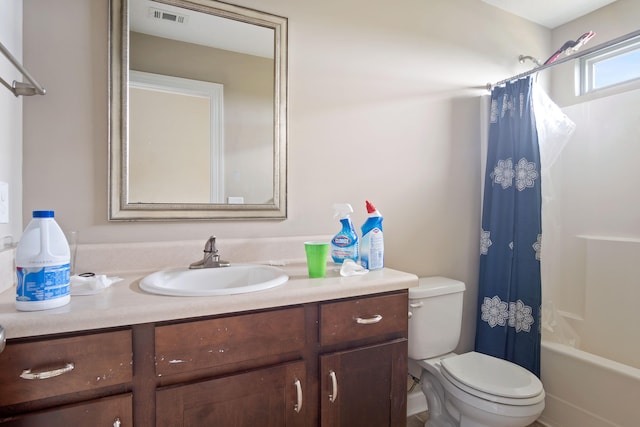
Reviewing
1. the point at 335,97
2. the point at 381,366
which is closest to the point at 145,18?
the point at 335,97

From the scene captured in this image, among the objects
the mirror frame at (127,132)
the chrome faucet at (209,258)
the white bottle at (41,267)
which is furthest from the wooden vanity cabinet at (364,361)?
the white bottle at (41,267)

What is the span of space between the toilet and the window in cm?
172

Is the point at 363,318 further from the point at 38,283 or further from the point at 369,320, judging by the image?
the point at 38,283

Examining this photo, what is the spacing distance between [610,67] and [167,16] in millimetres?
2644

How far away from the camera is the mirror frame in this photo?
1276mm

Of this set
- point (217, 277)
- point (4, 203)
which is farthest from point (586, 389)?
point (4, 203)

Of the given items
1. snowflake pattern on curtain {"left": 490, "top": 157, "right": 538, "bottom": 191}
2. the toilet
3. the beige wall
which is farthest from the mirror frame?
snowflake pattern on curtain {"left": 490, "top": 157, "right": 538, "bottom": 191}

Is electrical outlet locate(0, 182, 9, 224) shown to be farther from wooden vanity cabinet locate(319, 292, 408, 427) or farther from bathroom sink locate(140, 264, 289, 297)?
wooden vanity cabinet locate(319, 292, 408, 427)

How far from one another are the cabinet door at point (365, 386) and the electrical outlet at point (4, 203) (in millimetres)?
1081

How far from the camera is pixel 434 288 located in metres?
1.68

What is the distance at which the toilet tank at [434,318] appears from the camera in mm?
1642

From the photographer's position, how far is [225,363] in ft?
3.14

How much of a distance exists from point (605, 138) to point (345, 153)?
5.50 ft

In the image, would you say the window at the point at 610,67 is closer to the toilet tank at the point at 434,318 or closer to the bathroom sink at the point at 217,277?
the toilet tank at the point at 434,318
